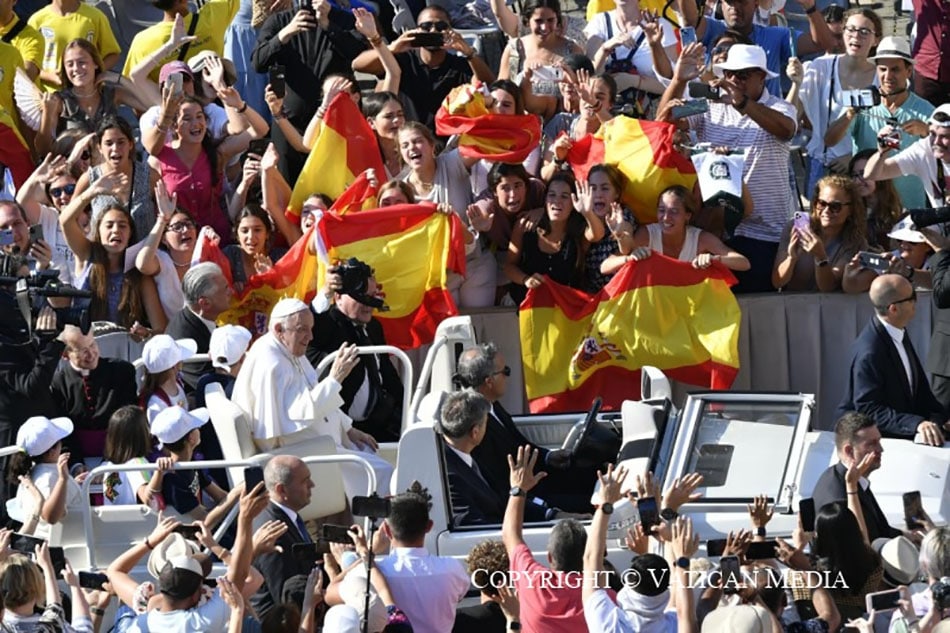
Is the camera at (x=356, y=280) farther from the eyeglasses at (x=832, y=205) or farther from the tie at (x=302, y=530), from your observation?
the eyeglasses at (x=832, y=205)

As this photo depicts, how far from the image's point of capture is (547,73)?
18.2m

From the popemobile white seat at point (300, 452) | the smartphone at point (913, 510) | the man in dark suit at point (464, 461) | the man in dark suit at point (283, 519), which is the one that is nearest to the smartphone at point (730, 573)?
the smartphone at point (913, 510)

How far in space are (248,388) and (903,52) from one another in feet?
20.0

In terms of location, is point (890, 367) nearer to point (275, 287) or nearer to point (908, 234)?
point (908, 234)

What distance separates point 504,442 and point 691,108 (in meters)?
3.76

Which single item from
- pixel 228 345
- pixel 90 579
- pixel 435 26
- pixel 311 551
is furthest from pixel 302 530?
pixel 435 26

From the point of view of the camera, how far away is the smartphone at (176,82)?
694 inches

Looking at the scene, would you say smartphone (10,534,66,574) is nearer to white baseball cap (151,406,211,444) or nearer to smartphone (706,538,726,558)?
white baseball cap (151,406,211,444)

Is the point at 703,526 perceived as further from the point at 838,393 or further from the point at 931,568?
the point at 838,393

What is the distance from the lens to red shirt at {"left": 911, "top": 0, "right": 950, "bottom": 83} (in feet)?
64.2

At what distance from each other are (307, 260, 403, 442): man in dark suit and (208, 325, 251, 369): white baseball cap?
0.65 m

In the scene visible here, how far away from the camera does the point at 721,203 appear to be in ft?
55.1

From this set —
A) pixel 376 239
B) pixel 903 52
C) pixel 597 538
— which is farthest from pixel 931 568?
pixel 903 52

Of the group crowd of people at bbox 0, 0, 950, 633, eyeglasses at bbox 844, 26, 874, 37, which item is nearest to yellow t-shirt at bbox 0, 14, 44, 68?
crowd of people at bbox 0, 0, 950, 633
